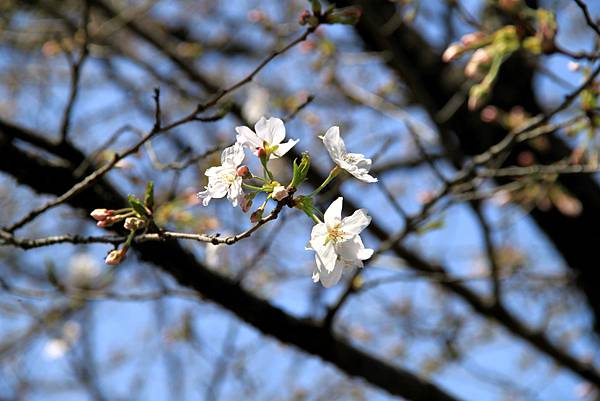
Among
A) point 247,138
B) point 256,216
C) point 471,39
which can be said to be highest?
point 247,138

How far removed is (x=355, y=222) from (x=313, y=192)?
0.31ft

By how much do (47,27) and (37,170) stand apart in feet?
8.35

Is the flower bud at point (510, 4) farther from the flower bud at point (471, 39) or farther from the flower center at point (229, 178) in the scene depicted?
the flower center at point (229, 178)

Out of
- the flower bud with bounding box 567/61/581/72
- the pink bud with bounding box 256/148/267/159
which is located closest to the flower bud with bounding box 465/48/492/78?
the flower bud with bounding box 567/61/581/72

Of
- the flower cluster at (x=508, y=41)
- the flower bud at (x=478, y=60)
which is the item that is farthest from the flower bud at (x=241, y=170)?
the flower bud at (x=478, y=60)

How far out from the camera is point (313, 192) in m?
1.10

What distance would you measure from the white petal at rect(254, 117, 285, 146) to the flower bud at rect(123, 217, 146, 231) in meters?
0.29

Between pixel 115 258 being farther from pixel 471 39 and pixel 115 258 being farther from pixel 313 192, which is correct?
pixel 471 39

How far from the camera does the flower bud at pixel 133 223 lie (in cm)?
117

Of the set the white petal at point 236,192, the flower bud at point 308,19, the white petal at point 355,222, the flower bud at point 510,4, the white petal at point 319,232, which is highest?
the flower bud at point 308,19

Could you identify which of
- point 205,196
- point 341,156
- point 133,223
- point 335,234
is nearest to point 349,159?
point 341,156

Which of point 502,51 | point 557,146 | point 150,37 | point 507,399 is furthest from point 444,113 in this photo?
point 507,399

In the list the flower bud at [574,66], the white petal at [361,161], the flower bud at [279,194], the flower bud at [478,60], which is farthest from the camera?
the flower bud at [478,60]

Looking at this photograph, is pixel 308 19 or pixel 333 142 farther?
pixel 308 19
